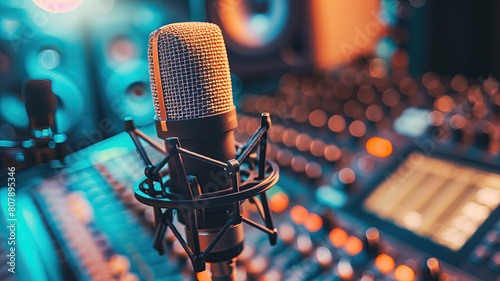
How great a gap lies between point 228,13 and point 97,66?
19.8 inches

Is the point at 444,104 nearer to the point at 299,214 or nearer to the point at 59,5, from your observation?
the point at 299,214

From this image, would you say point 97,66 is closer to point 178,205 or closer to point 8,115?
point 8,115

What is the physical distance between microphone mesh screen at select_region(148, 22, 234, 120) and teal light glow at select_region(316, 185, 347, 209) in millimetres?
591

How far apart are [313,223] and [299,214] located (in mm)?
49

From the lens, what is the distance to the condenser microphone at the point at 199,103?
0.36 meters

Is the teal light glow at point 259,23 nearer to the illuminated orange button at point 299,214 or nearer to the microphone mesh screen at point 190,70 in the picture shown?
the illuminated orange button at point 299,214

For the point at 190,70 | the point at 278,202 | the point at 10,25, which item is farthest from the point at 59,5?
the point at 278,202

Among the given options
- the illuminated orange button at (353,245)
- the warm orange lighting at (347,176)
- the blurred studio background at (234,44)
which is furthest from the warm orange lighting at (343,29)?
the illuminated orange button at (353,245)

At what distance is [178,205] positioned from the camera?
1.08 ft

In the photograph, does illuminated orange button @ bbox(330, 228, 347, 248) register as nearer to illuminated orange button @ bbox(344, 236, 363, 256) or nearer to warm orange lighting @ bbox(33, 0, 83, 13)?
illuminated orange button @ bbox(344, 236, 363, 256)

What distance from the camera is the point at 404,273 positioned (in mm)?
672

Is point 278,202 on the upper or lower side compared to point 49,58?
lower

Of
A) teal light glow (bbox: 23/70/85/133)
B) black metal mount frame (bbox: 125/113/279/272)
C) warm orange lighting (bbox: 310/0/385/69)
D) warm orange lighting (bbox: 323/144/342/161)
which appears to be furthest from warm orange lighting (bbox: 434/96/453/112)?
teal light glow (bbox: 23/70/85/133)

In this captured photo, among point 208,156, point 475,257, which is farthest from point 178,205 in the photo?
point 475,257
